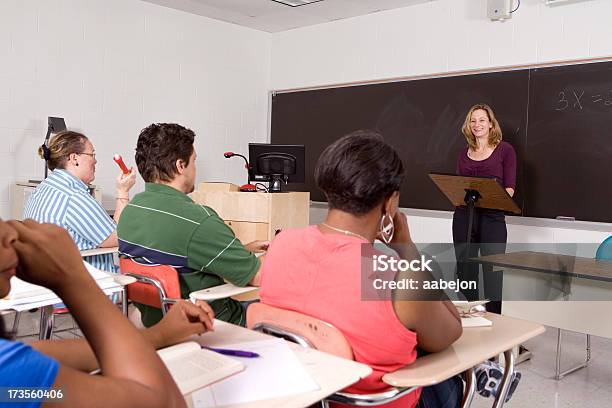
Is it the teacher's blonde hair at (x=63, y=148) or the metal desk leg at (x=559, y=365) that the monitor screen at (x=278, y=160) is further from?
the metal desk leg at (x=559, y=365)

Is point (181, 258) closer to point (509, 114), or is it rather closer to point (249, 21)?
point (509, 114)

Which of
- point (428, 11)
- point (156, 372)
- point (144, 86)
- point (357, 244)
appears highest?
point (428, 11)

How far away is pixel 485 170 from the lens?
168 inches

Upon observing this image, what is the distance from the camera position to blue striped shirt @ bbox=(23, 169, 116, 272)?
2.81 metres

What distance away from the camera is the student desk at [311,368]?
1056mm

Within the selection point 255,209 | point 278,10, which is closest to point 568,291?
point 255,209

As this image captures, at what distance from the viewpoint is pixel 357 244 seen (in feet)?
4.67

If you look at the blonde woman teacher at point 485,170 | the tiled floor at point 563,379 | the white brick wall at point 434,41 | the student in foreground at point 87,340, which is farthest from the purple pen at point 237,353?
the white brick wall at point 434,41

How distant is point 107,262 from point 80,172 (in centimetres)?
50

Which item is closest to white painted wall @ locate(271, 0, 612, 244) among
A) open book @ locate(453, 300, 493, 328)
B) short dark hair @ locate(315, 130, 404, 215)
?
open book @ locate(453, 300, 493, 328)

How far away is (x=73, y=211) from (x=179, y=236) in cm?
89

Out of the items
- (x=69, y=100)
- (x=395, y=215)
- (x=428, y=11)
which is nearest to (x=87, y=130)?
(x=69, y=100)

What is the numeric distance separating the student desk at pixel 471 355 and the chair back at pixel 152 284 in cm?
107

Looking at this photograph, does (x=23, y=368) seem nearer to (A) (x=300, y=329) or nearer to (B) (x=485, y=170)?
(A) (x=300, y=329)
